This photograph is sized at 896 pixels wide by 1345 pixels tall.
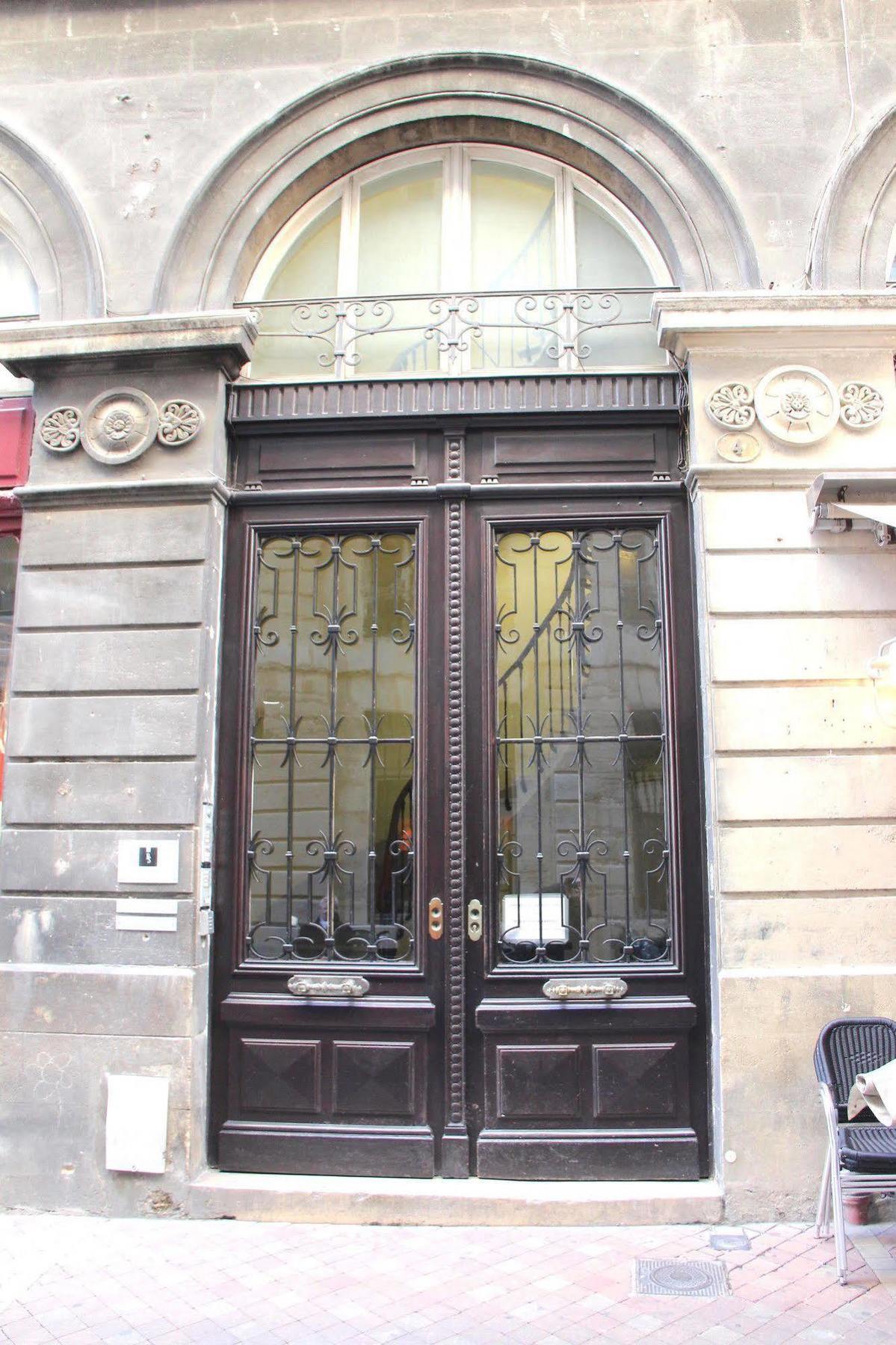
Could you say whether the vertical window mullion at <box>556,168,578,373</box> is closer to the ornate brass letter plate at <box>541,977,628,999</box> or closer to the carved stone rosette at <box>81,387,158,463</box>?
the carved stone rosette at <box>81,387,158,463</box>

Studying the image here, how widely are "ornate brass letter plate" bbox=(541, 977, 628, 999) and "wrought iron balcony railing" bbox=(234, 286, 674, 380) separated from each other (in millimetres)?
3675

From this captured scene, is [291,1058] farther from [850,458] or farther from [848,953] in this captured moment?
[850,458]

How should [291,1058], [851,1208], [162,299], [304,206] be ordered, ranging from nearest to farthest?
[851,1208] < [291,1058] < [162,299] < [304,206]

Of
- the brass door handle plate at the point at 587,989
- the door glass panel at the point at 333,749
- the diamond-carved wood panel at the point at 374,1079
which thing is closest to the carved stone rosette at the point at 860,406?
the door glass panel at the point at 333,749

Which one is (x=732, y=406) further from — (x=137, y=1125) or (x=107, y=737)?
(x=137, y=1125)

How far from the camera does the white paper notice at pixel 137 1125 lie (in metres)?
5.42

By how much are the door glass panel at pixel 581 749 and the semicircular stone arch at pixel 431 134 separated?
76.3 inches

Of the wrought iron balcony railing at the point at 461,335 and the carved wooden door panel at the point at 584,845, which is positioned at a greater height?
the wrought iron balcony railing at the point at 461,335

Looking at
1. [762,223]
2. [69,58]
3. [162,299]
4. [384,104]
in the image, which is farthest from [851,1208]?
[69,58]

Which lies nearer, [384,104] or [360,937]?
[360,937]

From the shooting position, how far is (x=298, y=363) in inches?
254

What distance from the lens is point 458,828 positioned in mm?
5801

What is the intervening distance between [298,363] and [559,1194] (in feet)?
16.8

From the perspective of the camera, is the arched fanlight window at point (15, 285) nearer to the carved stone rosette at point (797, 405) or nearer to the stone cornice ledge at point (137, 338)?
the stone cornice ledge at point (137, 338)
